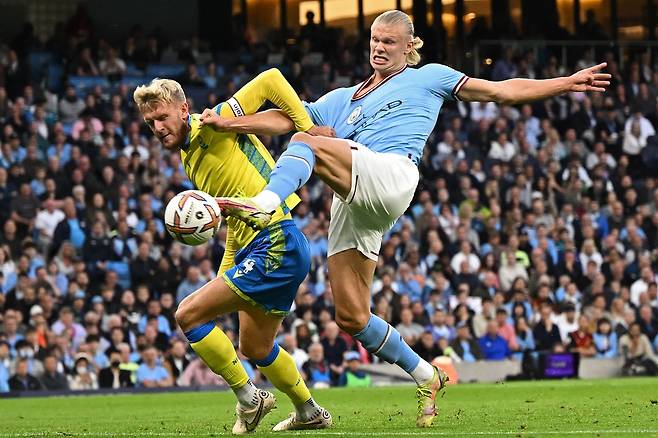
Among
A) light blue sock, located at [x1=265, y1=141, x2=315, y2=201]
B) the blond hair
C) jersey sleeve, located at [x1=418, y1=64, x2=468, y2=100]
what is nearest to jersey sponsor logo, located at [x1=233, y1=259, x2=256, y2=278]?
light blue sock, located at [x1=265, y1=141, x2=315, y2=201]

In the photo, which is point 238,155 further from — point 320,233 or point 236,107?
point 320,233

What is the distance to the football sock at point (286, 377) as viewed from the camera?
934 centimetres

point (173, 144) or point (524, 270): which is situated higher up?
point (173, 144)

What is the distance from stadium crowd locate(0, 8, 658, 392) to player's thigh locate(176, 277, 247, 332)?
10290 mm

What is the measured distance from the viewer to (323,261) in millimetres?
22438

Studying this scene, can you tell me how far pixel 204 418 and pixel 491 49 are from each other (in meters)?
20.0

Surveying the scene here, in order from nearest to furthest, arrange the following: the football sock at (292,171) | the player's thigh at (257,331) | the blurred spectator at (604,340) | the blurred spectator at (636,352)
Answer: the football sock at (292,171) < the player's thigh at (257,331) < the blurred spectator at (636,352) < the blurred spectator at (604,340)

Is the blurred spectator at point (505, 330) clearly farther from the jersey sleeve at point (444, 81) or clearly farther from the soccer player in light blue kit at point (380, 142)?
the jersey sleeve at point (444, 81)

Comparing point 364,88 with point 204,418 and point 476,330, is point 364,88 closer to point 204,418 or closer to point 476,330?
point 204,418

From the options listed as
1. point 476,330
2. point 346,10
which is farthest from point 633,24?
point 476,330

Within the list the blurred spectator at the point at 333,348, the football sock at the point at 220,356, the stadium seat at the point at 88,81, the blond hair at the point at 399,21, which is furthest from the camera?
the stadium seat at the point at 88,81

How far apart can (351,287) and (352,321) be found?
233 mm

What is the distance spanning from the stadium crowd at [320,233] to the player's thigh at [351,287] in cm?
1013

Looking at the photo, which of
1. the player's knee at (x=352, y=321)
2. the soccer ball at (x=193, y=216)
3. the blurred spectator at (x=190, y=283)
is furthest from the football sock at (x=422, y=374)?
the blurred spectator at (x=190, y=283)
